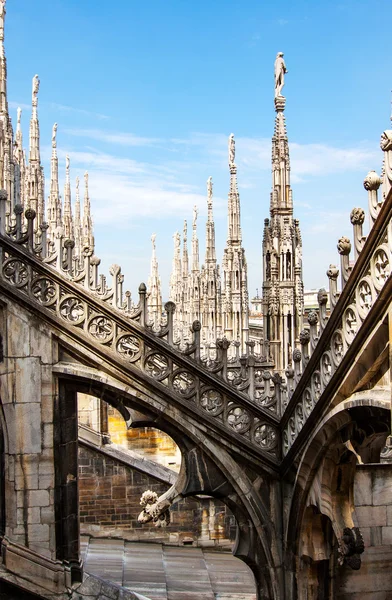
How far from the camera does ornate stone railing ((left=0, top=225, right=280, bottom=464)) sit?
9.02m

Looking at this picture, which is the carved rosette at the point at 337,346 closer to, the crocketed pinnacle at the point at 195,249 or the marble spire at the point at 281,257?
the marble spire at the point at 281,257

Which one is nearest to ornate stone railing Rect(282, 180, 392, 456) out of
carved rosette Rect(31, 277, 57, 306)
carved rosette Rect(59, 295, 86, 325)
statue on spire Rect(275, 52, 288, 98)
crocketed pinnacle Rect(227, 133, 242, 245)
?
carved rosette Rect(59, 295, 86, 325)

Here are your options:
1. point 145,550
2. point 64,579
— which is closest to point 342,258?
point 64,579

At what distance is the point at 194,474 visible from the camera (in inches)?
357

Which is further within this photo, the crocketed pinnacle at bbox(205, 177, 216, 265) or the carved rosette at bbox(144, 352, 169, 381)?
the crocketed pinnacle at bbox(205, 177, 216, 265)

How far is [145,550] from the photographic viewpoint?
49.6 ft

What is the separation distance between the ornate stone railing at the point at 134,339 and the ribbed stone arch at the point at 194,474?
23 centimetres

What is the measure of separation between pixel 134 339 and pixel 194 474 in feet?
5.30

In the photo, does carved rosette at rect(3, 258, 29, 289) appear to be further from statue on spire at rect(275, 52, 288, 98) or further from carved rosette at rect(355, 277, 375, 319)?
statue on spire at rect(275, 52, 288, 98)

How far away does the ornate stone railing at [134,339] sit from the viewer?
902 centimetres

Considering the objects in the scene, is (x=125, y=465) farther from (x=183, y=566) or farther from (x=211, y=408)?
(x=211, y=408)

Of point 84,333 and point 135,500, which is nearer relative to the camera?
point 84,333

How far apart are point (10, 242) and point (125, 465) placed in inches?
329

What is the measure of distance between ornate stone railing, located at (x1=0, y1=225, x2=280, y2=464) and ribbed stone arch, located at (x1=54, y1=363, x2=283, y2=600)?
0.23m
